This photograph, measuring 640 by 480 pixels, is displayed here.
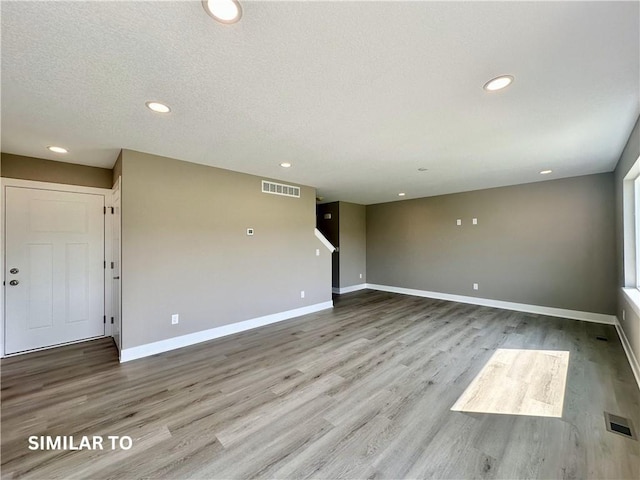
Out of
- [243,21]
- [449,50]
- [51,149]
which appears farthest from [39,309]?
[449,50]

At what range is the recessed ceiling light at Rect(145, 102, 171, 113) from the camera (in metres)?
2.09

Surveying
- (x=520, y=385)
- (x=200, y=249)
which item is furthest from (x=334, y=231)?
(x=520, y=385)

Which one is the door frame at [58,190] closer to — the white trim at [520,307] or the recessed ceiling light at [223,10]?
the recessed ceiling light at [223,10]

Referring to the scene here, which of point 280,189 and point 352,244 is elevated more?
point 280,189

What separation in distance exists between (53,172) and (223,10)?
3.82 meters

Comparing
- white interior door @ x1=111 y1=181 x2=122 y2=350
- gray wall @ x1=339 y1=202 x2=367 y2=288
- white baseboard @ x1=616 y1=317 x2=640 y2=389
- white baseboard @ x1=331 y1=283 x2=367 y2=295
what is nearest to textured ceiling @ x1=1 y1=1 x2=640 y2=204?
white interior door @ x1=111 y1=181 x2=122 y2=350

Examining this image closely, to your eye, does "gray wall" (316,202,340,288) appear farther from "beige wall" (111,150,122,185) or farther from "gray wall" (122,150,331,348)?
"beige wall" (111,150,122,185)

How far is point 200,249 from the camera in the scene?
368cm

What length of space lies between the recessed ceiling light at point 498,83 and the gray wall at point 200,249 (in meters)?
3.39

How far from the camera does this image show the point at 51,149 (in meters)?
3.03

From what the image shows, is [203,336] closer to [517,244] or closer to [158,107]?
[158,107]

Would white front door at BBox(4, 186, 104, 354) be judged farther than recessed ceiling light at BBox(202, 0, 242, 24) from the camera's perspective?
Yes

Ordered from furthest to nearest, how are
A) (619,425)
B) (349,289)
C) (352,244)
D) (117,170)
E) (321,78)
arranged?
1. (352,244)
2. (349,289)
3. (117,170)
4. (619,425)
5. (321,78)

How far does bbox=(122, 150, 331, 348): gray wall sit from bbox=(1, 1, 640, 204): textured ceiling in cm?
53
